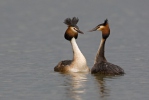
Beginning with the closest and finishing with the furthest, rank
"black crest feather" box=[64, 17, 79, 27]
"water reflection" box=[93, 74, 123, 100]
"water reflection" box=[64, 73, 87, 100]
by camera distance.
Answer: "water reflection" box=[64, 73, 87, 100]
"water reflection" box=[93, 74, 123, 100]
"black crest feather" box=[64, 17, 79, 27]

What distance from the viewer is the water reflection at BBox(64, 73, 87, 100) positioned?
18.0 metres

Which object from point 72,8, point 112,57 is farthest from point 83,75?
point 72,8

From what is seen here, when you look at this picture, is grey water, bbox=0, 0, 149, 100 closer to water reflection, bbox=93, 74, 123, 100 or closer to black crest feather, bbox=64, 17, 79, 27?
water reflection, bbox=93, 74, 123, 100

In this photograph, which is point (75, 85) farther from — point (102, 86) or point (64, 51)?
point (64, 51)

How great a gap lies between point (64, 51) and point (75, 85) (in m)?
9.65

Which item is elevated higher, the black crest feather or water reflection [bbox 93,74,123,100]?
the black crest feather

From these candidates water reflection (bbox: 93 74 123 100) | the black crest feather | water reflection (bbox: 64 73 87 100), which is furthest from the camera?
the black crest feather

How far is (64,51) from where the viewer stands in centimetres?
2938

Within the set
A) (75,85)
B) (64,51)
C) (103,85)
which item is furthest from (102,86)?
(64,51)

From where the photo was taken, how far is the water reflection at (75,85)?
18006 mm

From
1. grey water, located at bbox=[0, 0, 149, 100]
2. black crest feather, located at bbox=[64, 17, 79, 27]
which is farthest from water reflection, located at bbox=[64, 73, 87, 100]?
black crest feather, located at bbox=[64, 17, 79, 27]

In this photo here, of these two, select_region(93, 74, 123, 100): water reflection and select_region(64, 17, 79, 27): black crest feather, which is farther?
select_region(64, 17, 79, 27): black crest feather

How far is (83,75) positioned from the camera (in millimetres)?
22141

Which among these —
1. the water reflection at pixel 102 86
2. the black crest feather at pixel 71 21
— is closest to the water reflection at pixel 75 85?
the water reflection at pixel 102 86
